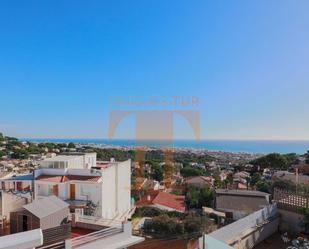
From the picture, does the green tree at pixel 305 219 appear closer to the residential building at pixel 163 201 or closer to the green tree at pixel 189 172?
the residential building at pixel 163 201

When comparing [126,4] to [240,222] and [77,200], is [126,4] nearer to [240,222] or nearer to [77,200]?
[240,222]

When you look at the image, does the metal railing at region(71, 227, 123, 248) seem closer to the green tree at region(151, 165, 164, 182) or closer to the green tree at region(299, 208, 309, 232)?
the green tree at region(299, 208, 309, 232)

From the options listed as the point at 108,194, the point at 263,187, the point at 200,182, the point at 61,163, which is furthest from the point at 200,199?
the point at 61,163

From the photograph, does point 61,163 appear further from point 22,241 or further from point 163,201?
point 22,241

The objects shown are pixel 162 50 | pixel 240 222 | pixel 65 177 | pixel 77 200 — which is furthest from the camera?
pixel 65 177

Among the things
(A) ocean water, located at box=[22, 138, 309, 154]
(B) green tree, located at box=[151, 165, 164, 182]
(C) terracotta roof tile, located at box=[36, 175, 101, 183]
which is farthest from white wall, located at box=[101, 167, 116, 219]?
(B) green tree, located at box=[151, 165, 164, 182]

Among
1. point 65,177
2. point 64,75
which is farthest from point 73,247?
point 64,75

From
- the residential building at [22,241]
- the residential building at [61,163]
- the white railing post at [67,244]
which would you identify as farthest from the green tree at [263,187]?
the residential building at [22,241]
